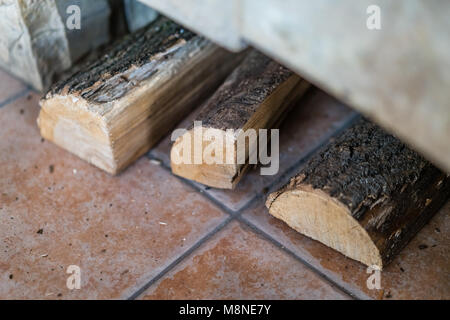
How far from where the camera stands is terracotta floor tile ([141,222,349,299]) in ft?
5.05

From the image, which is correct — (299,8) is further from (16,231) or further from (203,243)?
(16,231)

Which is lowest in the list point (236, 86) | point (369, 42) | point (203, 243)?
point (203, 243)

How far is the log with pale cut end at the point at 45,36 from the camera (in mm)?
1985

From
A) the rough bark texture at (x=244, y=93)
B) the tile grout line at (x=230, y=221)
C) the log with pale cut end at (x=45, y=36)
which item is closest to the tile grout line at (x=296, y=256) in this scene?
the tile grout line at (x=230, y=221)

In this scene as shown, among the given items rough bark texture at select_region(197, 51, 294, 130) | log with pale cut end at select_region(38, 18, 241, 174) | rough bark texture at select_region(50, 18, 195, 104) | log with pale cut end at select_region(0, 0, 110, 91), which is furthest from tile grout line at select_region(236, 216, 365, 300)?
log with pale cut end at select_region(0, 0, 110, 91)

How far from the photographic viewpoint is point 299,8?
1.18m

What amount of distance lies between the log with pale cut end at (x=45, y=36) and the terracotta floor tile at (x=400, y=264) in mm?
988

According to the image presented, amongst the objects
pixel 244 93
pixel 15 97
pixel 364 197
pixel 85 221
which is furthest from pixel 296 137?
pixel 15 97

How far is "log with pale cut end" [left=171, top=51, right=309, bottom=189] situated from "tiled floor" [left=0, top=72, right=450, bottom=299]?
0.31ft

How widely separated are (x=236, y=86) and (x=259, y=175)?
302 mm

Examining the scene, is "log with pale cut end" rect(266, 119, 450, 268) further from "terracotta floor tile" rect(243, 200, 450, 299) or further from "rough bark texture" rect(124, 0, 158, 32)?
"rough bark texture" rect(124, 0, 158, 32)

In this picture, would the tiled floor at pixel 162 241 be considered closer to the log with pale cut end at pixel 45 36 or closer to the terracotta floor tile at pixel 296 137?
the terracotta floor tile at pixel 296 137

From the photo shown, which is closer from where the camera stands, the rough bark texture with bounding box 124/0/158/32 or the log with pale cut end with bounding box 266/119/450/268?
the log with pale cut end with bounding box 266/119/450/268
